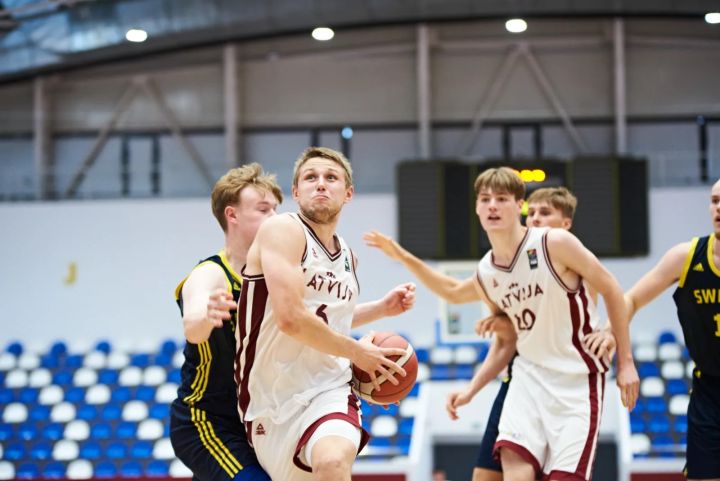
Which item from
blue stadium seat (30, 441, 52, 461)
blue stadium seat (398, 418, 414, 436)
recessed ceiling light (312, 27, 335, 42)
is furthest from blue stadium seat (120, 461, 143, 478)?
recessed ceiling light (312, 27, 335, 42)

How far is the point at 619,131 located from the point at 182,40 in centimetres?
755

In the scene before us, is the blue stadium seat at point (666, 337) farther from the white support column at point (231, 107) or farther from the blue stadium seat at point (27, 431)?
the blue stadium seat at point (27, 431)

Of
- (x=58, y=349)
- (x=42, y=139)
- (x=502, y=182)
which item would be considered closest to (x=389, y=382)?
(x=502, y=182)

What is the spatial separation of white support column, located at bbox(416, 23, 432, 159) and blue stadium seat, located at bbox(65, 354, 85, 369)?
643 centimetres

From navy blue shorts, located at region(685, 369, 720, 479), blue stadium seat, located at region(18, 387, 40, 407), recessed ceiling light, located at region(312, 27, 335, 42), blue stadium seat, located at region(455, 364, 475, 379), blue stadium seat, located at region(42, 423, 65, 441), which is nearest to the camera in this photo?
navy blue shorts, located at region(685, 369, 720, 479)

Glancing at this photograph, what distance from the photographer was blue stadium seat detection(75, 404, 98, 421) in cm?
1309

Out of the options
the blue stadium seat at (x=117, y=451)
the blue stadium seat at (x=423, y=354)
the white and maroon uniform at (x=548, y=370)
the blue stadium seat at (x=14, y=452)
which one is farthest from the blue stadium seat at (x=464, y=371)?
the white and maroon uniform at (x=548, y=370)

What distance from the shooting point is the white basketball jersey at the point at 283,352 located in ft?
12.4

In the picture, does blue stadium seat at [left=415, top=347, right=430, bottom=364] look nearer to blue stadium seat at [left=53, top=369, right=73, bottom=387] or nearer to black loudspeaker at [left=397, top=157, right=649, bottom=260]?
black loudspeaker at [left=397, top=157, right=649, bottom=260]

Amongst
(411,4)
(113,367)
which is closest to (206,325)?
(113,367)

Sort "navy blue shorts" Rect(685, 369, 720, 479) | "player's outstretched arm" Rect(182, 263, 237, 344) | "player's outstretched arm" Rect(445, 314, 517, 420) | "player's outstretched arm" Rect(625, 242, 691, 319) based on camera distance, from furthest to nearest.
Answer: "player's outstretched arm" Rect(445, 314, 517, 420)
"player's outstretched arm" Rect(625, 242, 691, 319)
"navy blue shorts" Rect(685, 369, 720, 479)
"player's outstretched arm" Rect(182, 263, 237, 344)

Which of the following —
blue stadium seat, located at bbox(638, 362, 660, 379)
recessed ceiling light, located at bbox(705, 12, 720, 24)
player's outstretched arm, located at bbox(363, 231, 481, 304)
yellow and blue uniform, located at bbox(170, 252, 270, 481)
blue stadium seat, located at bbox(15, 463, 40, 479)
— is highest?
recessed ceiling light, located at bbox(705, 12, 720, 24)

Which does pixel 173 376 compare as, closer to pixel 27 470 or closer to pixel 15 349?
pixel 27 470

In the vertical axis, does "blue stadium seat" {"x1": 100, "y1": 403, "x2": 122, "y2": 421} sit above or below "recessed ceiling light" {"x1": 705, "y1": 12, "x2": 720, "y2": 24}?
below
